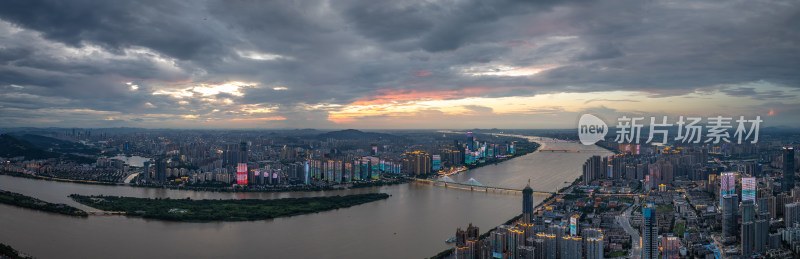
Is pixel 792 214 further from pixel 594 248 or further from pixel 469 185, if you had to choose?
pixel 469 185

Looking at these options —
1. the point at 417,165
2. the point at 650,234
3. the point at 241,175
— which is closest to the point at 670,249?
the point at 650,234

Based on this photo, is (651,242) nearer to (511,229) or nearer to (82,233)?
(511,229)

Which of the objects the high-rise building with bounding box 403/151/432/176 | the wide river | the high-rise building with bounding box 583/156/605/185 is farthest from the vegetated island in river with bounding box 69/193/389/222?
the high-rise building with bounding box 583/156/605/185

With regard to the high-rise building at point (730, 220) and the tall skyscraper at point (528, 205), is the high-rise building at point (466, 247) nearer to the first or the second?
the tall skyscraper at point (528, 205)

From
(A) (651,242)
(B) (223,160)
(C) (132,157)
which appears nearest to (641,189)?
(A) (651,242)

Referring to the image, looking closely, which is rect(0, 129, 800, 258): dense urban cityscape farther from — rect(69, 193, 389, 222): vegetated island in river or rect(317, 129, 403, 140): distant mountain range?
rect(317, 129, 403, 140): distant mountain range
